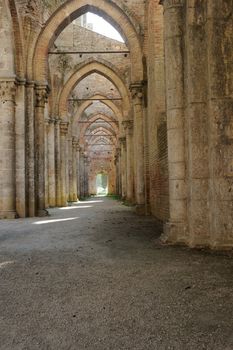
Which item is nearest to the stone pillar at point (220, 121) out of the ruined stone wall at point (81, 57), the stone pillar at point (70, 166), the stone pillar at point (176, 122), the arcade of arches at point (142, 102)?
the arcade of arches at point (142, 102)

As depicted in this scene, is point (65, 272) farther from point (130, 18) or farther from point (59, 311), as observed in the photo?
point (130, 18)

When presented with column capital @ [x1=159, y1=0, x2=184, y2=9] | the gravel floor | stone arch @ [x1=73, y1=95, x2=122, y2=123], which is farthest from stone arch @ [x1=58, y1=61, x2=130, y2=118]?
Answer: the gravel floor

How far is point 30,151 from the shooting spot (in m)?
12.4

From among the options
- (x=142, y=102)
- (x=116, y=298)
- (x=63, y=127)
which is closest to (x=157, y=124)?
(x=142, y=102)

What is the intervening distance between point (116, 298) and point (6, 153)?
9.37m

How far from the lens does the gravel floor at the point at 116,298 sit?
2328mm

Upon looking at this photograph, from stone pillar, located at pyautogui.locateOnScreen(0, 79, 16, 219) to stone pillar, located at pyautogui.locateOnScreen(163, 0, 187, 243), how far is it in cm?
710

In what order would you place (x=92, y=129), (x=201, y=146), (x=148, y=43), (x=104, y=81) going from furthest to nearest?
(x=92, y=129)
(x=104, y=81)
(x=148, y=43)
(x=201, y=146)

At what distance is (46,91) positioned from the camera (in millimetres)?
12992

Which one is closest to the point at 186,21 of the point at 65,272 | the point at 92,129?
the point at 65,272

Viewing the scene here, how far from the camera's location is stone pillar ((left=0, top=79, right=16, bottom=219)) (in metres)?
11.6

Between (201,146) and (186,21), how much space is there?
200 cm

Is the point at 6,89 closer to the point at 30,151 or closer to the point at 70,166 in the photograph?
the point at 30,151

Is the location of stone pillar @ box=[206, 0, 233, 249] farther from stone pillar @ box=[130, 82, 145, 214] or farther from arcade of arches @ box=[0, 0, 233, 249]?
stone pillar @ box=[130, 82, 145, 214]
